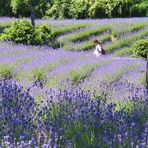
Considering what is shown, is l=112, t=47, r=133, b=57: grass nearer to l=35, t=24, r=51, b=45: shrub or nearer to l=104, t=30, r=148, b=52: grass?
l=104, t=30, r=148, b=52: grass

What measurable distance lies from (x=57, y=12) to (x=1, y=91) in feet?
74.4

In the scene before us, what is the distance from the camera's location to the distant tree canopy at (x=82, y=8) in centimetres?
2670

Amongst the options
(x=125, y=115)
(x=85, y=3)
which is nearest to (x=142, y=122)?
(x=125, y=115)

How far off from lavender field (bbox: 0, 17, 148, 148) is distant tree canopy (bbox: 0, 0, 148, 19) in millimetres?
6930

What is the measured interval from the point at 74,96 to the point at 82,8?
21414mm

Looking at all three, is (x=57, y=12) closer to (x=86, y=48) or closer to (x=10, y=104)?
(x=86, y=48)

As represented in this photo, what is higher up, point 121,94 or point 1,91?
point 1,91

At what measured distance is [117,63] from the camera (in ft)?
34.8

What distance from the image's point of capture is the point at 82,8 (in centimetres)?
2730

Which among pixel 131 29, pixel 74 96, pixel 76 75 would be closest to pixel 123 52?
pixel 131 29

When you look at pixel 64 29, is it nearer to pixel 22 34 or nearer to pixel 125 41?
pixel 125 41

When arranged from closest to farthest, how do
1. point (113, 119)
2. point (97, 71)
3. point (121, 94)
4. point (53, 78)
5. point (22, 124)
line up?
point (22, 124) → point (113, 119) → point (121, 94) → point (53, 78) → point (97, 71)

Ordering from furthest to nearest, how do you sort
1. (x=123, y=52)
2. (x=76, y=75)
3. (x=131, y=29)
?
(x=131, y=29) < (x=123, y=52) < (x=76, y=75)

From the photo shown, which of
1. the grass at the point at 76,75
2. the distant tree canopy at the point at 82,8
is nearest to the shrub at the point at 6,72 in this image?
the grass at the point at 76,75
